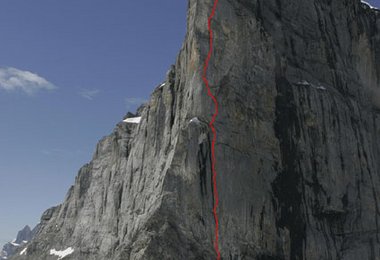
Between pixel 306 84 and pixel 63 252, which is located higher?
pixel 306 84

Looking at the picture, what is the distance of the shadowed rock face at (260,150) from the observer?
45406mm

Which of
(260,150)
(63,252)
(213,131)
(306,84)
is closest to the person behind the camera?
(213,131)

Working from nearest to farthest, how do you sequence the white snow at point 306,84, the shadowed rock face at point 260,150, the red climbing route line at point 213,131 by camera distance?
1. the red climbing route line at point 213,131
2. the shadowed rock face at point 260,150
3. the white snow at point 306,84

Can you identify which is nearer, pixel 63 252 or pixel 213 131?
pixel 213 131

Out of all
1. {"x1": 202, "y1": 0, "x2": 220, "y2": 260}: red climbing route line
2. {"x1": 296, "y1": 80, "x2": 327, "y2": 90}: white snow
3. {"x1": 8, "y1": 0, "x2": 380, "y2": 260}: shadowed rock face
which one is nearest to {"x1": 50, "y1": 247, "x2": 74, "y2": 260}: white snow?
{"x1": 8, "y1": 0, "x2": 380, "y2": 260}: shadowed rock face

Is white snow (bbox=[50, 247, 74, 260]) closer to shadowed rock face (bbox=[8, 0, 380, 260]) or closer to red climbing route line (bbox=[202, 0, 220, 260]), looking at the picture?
shadowed rock face (bbox=[8, 0, 380, 260])

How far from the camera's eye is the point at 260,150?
5019cm

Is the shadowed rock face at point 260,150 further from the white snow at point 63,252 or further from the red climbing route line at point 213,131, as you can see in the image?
the white snow at point 63,252

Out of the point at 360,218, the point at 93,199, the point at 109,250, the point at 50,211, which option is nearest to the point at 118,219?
the point at 109,250

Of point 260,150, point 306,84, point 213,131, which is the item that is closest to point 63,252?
point 260,150

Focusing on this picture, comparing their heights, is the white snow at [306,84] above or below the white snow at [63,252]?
above

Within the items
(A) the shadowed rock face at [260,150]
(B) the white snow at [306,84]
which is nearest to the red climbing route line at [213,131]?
(A) the shadowed rock face at [260,150]

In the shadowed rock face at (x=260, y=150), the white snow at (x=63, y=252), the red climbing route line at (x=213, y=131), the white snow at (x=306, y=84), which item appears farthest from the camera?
the white snow at (x=63, y=252)

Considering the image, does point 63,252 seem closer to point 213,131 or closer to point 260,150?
point 260,150
